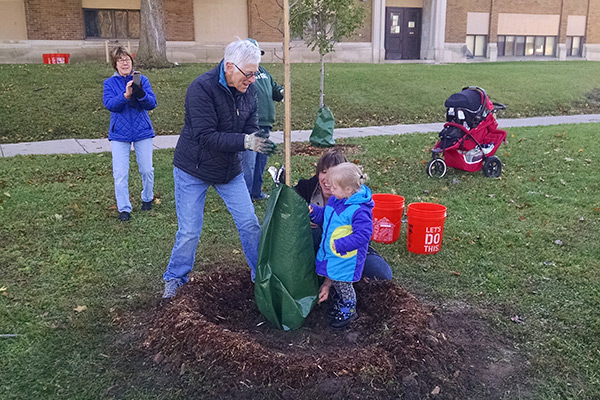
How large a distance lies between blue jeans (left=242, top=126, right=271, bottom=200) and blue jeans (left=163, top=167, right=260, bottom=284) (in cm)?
235

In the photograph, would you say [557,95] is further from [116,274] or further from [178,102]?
[116,274]

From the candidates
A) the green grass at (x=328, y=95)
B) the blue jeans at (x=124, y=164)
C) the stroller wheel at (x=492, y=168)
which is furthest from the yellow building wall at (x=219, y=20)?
the blue jeans at (x=124, y=164)

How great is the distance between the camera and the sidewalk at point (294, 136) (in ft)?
32.5

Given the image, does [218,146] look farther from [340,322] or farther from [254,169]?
[254,169]

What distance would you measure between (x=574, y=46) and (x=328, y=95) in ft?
84.1

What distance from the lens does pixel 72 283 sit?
4.65 meters

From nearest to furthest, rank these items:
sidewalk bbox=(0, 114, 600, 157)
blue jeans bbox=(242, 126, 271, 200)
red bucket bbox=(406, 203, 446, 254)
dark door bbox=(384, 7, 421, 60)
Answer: red bucket bbox=(406, 203, 446, 254) < blue jeans bbox=(242, 126, 271, 200) < sidewalk bbox=(0, 114, 600, 157) < dark door bbox=(384, 7, 421, 60)

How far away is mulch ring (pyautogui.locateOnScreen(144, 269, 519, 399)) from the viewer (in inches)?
122

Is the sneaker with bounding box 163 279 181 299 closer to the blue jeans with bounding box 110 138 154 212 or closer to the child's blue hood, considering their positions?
the child's blue hood

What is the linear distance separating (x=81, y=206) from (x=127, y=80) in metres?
1.71

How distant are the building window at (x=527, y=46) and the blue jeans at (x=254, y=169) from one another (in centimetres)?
2880

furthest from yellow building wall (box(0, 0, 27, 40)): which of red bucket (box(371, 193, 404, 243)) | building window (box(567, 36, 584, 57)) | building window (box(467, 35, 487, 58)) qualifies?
building window (box(567, 36, 584, 57))

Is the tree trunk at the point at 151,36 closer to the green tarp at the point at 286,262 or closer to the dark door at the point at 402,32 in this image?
the dark door at the point at 402,32

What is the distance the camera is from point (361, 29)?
1041 inches
